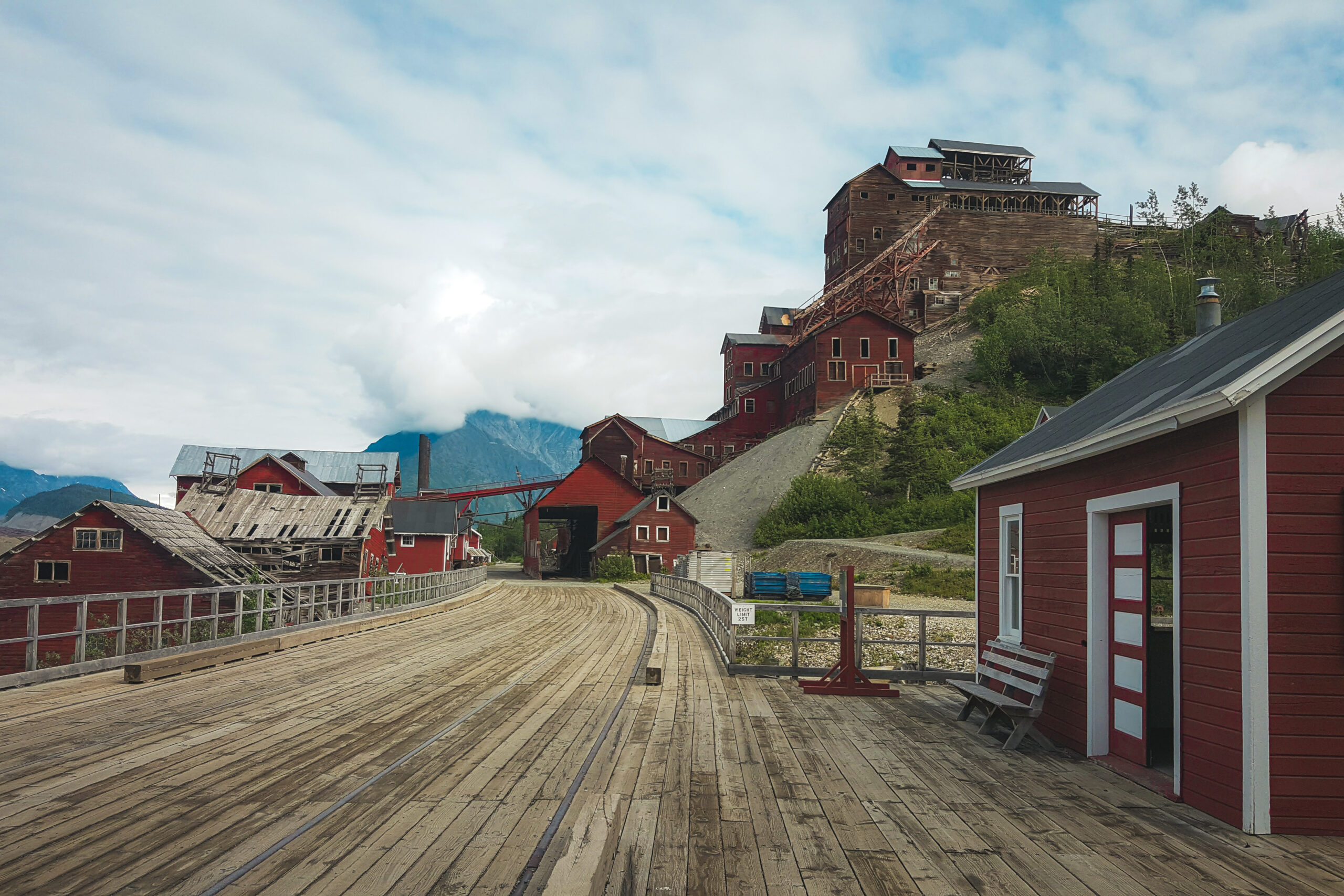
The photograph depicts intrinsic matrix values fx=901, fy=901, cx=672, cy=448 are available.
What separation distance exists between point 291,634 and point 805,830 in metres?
12.7

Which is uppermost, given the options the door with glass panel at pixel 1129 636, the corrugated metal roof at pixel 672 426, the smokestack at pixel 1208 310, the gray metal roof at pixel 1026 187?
the gray metal roof at pixel 1026 187

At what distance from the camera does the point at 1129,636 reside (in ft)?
26.0

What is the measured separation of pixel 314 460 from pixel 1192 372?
228ft

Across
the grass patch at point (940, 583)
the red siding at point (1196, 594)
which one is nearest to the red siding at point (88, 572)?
the grass patch at point (940, 583)

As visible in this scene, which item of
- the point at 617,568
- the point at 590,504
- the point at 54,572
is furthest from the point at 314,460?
the point at 54,572

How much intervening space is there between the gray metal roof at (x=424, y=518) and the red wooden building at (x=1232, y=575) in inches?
1868

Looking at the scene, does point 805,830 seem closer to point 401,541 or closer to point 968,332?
point 401,541

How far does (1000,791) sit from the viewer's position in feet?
22.8

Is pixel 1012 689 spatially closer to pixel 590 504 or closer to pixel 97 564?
pixel 97 564

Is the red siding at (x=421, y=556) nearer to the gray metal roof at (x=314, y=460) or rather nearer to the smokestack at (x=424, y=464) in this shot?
the gray metal roof at (x=314, y=460)

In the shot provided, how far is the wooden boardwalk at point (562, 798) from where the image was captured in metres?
4.79

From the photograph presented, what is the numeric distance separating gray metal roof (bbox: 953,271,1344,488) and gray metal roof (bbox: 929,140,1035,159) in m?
76.0

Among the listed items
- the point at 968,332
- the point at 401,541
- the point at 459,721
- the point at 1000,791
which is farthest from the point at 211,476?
the point at 968,332

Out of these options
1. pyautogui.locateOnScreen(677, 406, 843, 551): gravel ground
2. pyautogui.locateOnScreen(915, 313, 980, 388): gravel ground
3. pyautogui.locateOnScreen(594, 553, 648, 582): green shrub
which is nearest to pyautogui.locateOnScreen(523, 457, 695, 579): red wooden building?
pyautogui.locateOnScreen(594, 553, 648, 582): green shrub
